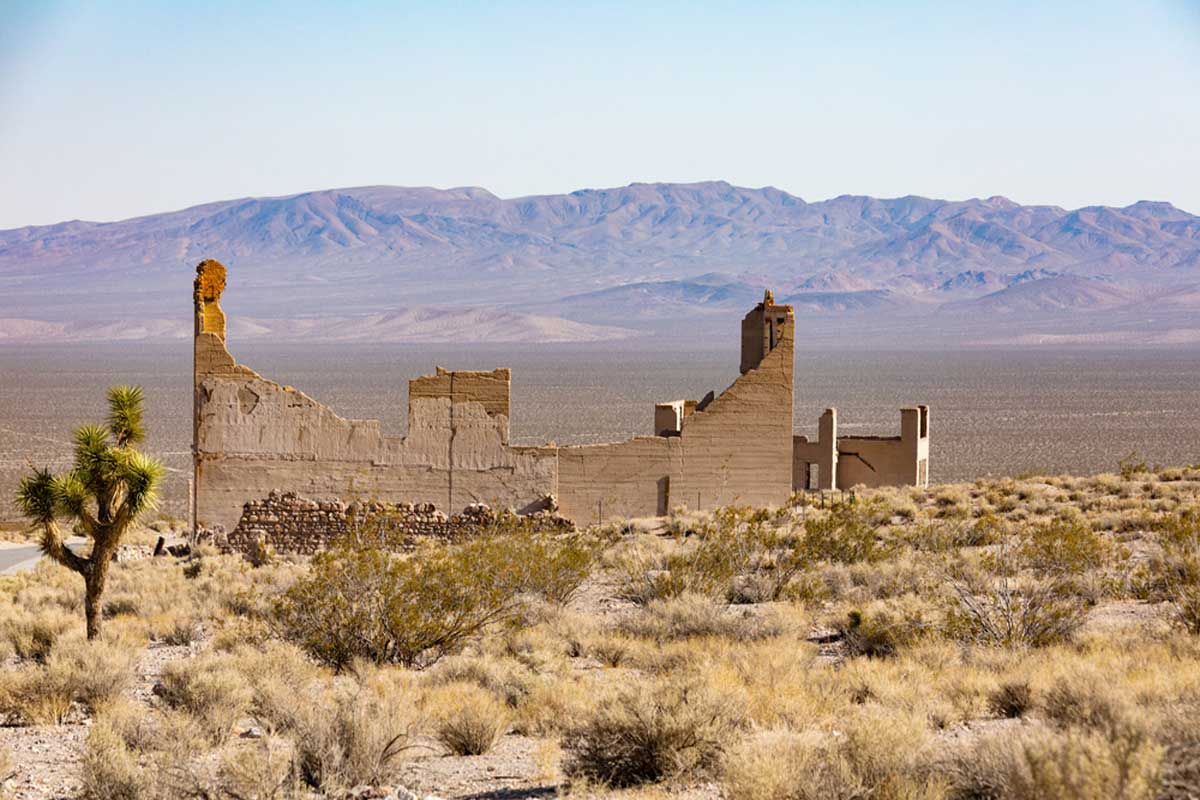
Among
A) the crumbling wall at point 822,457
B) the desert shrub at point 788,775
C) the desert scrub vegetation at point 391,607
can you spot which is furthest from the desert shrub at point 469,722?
the crumbling wall at point 822,457

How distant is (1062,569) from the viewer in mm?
17750

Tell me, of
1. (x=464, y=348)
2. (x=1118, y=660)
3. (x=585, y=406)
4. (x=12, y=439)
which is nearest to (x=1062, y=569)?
(x=1118, y=660)

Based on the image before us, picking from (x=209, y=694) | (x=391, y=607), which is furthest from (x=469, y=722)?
(x=391, y=607)

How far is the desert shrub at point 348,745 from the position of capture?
9.35 metres

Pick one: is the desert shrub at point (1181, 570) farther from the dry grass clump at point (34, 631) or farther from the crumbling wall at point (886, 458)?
the dry grass clump at point (34, 631)

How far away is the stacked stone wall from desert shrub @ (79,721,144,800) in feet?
50.5

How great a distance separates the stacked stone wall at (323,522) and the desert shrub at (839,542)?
Answer: 16.7 feet

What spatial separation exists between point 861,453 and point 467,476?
10.4 metres

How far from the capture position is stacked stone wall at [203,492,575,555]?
968 inches

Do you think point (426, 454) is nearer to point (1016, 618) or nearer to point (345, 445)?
point (345, 445)

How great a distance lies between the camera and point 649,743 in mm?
9570

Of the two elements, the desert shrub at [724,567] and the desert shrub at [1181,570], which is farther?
the desert shrub at [724,567]

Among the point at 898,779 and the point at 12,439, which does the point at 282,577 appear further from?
the point at 12,439

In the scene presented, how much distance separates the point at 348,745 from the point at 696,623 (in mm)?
6554
